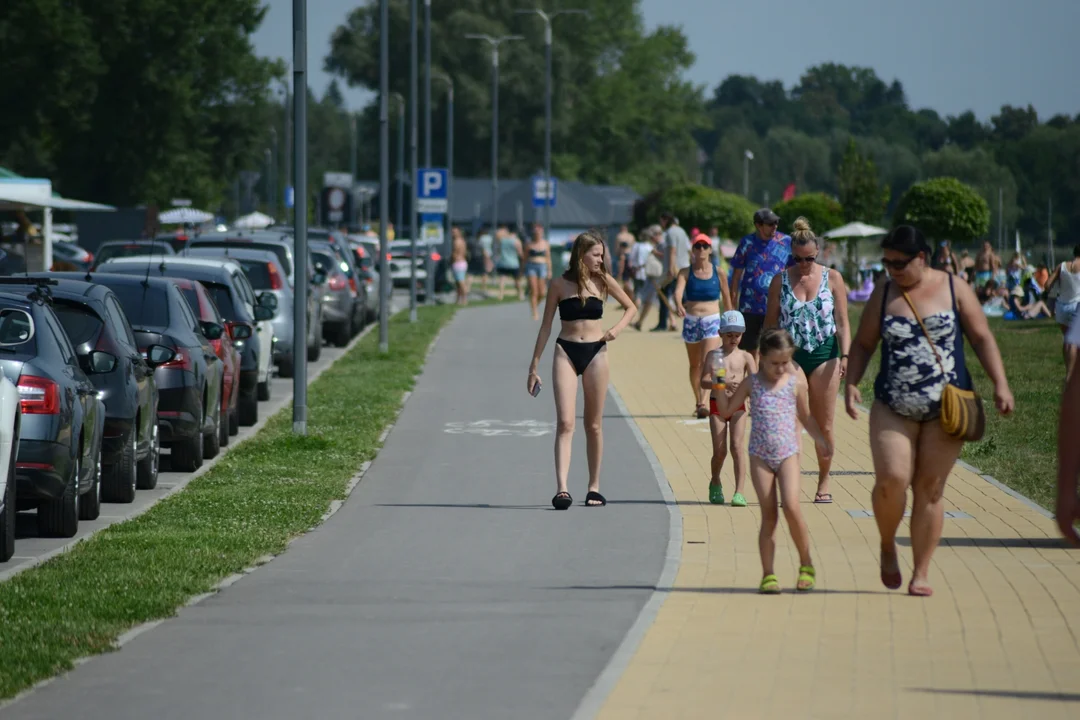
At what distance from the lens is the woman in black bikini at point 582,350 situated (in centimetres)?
1263

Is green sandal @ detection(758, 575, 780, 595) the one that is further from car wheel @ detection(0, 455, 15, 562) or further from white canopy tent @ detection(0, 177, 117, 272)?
white canopy tent @ detection(0, 177, 117, 272)

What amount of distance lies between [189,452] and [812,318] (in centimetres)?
Answer: 514

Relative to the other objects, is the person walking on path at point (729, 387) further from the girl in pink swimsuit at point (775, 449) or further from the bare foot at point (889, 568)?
the bare foot at point (889, 568)

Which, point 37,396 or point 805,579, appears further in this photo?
point 37,396

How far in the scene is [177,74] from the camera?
61.8m

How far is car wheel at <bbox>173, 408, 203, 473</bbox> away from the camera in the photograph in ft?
48.9

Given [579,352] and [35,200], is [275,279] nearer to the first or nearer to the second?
[35,200]

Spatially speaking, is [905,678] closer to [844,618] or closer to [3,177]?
[844,618]

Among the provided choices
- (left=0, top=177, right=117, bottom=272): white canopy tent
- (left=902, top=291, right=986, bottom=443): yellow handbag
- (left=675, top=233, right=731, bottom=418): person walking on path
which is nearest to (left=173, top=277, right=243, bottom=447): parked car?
(left=675, top=233, right=731, bottom=418): person walking on path

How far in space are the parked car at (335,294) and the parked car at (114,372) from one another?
16.9 meters

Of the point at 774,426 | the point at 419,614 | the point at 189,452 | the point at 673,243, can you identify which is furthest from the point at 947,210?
the point at 419,614

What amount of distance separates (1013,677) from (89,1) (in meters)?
55.2

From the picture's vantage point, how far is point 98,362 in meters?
12.1

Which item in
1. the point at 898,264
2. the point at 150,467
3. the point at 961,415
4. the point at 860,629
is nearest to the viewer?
the point at 860,629
